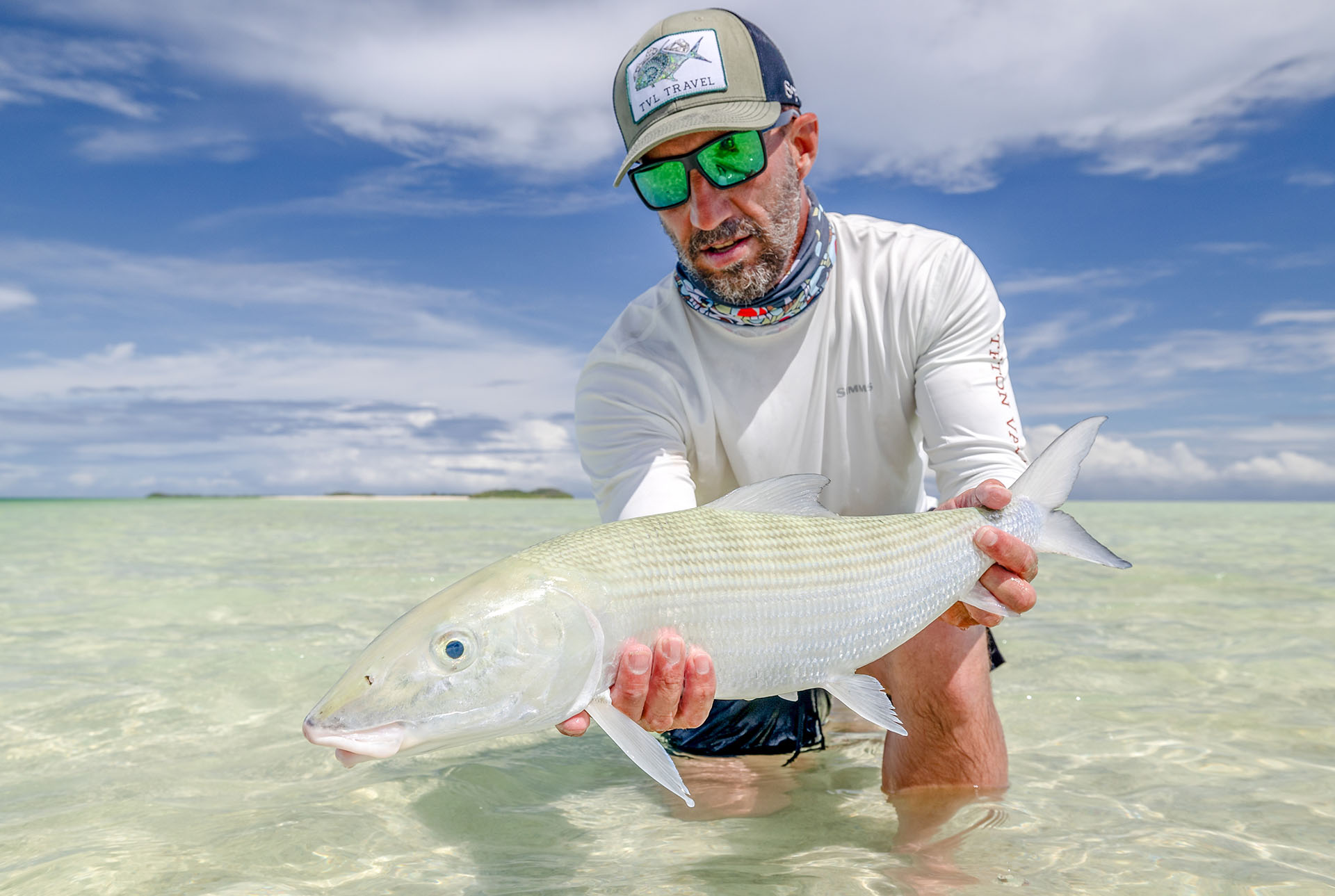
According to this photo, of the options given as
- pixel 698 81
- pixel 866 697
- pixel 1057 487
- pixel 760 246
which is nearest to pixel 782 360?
pixel 760 246

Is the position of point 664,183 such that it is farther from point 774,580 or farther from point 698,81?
point 774,580

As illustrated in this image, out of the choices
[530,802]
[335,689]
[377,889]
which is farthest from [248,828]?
[335,689]

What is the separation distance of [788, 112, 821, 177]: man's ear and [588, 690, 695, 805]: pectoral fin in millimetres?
2328

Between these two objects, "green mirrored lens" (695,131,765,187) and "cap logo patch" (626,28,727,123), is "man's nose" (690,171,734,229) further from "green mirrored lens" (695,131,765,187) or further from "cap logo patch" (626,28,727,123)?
"cap logo patch" (626,28,727,123)

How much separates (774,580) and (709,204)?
1.67 meters

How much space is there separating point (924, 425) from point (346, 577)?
710 cm

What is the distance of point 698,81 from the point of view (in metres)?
3.38

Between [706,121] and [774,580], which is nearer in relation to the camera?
[774,580]

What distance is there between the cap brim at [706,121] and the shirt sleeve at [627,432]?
832 millimetres

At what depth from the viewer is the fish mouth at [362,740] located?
6.08 ft

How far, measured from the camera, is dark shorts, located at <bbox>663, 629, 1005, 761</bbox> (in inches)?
145

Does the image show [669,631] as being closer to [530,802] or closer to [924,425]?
[530,802]

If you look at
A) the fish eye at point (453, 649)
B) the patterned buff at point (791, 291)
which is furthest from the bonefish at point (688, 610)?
the patterned buff at point (791, 291)

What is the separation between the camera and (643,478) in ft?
11.4
